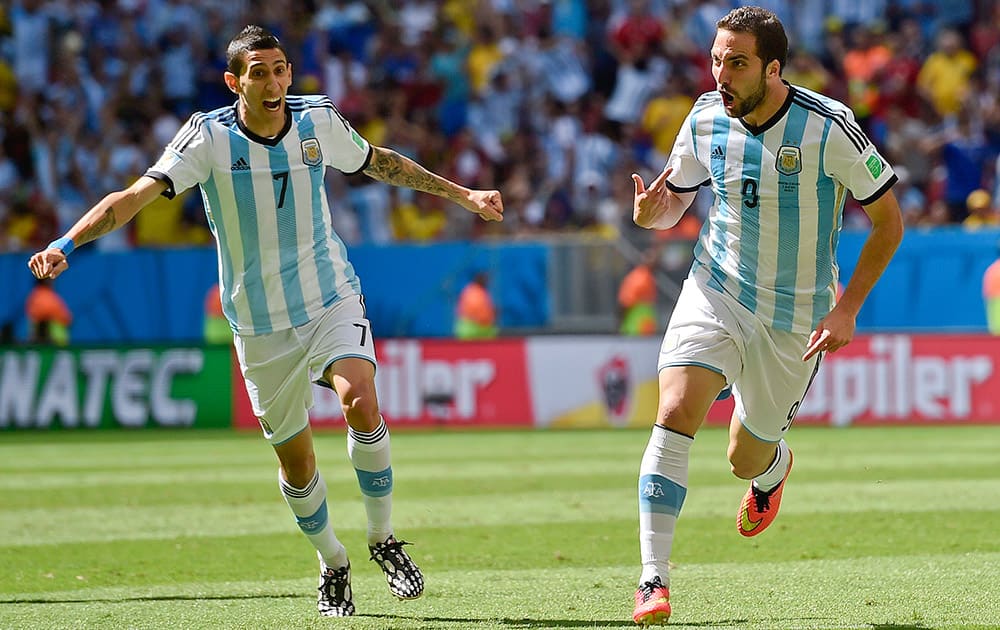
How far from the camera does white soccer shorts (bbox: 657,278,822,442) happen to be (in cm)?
621

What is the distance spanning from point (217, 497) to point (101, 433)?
6.48 m

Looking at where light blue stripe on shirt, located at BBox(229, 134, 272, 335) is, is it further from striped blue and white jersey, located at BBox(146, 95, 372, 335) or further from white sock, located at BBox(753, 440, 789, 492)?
white sock, located at BBox(753, 440, 789, 492)

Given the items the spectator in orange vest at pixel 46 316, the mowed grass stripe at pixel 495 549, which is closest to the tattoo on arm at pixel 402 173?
the mowed grass stripe at pixel 495 549

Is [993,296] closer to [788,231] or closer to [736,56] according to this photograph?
[788,231]

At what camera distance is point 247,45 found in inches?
257

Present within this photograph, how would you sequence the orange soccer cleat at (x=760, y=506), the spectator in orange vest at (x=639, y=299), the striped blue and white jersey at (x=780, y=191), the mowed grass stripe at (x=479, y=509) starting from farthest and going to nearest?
the spectator in orange vest at (x=639, y=299) < the mowed grass stripe at (x=479, y=509) < the orange soccer cleat at (x=760, y=506) < the striped blue and white jersey at (x=780, y=191)

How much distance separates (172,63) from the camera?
2145 cm

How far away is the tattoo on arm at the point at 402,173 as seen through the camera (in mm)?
7051

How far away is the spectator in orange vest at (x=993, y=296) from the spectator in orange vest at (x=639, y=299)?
3839mm

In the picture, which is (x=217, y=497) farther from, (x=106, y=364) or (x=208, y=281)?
(x=208, y=281)

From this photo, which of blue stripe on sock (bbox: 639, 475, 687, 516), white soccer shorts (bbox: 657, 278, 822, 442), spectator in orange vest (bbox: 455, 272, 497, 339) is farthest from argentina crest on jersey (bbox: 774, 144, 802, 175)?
spectator in orange vest (bbox: 455, 272, 497, 339)

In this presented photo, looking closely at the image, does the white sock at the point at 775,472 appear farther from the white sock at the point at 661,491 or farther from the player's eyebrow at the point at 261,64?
the player's eyebrow at the point at 261,64

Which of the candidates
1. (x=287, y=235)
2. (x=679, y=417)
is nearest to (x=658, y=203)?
(x=679, y=417)

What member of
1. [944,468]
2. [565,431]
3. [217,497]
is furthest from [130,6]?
[944,468]
